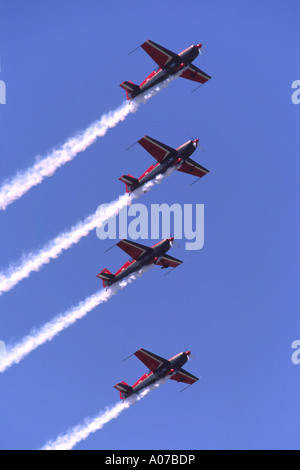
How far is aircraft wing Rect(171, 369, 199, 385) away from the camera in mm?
A: 105688

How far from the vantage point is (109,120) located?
10212cm

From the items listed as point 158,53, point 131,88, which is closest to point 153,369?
point 131,88

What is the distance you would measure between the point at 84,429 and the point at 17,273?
18.0 m

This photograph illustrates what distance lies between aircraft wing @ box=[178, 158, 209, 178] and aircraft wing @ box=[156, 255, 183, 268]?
968 centimetres

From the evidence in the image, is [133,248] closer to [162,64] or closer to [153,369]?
[153,369]

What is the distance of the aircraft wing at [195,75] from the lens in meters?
102

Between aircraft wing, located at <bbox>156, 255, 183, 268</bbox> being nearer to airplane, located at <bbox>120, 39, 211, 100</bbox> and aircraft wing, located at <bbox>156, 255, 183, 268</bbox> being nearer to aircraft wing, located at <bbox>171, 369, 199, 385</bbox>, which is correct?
aircraft wing, located at <bbox>171, 369, 199, 385</bbox>

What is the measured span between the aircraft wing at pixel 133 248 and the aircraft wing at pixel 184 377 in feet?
45.5

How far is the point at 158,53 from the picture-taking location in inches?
3871

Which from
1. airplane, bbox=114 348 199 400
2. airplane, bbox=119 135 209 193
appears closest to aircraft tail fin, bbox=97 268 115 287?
airplane, bbox=114 348 199 400
